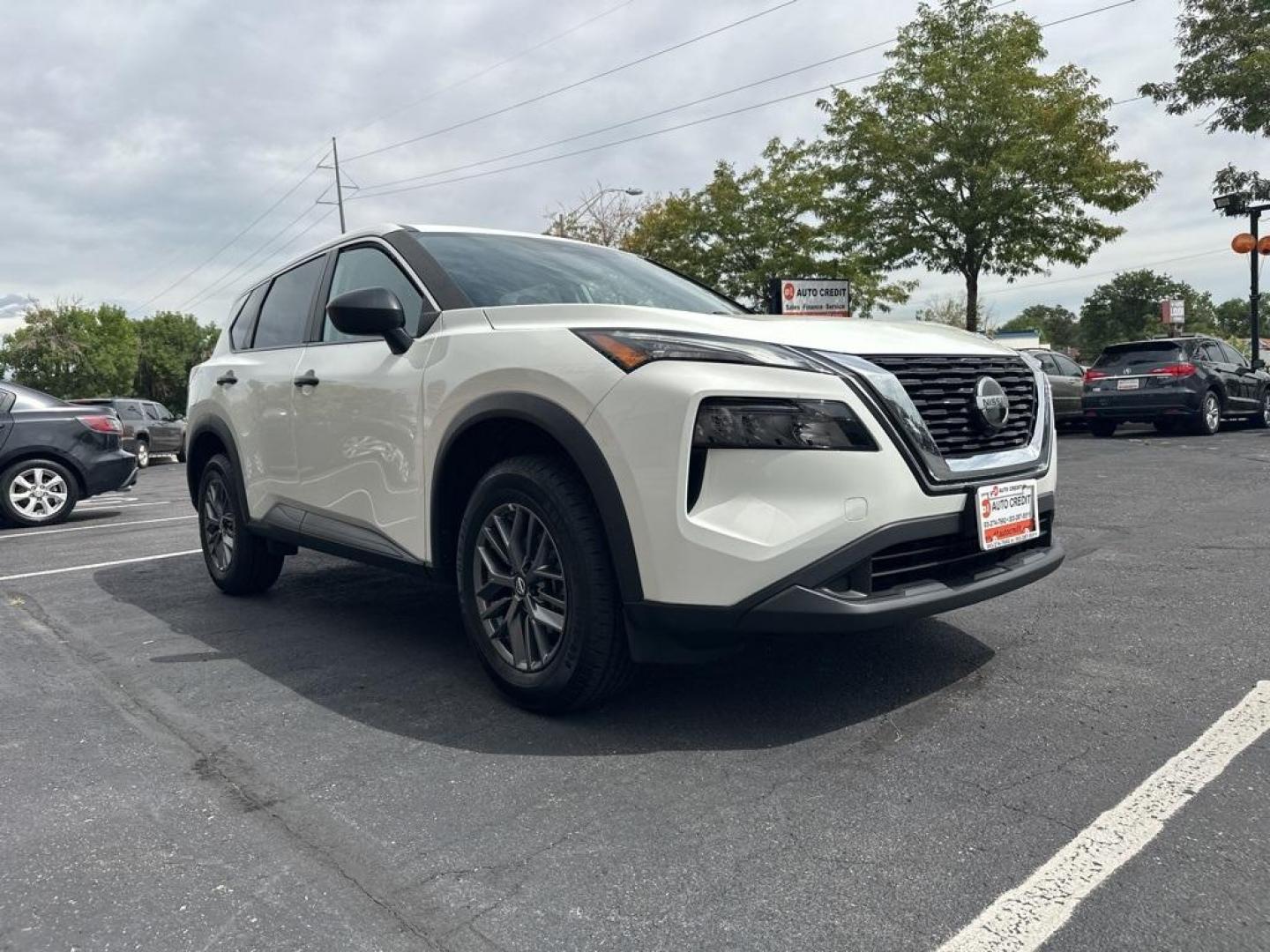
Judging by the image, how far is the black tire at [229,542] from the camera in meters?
5.16

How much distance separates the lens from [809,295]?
18.2m

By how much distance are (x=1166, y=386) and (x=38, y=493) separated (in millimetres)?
14321

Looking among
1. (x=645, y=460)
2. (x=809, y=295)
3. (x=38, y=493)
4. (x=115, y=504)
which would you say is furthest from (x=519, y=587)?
(x=809, y=295)

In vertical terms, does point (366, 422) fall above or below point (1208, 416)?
above

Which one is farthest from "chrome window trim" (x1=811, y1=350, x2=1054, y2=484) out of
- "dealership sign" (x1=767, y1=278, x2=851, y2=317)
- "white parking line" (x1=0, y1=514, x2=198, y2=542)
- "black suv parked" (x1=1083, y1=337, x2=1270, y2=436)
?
"dealership sign" (x1=767, y1=278, x2=851, y2=317)

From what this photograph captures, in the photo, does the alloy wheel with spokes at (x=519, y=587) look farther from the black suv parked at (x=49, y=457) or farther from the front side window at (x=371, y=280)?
the black suv parked at (x=49, y=457)

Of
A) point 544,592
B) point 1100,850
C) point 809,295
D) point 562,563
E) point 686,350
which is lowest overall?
point 1100,850

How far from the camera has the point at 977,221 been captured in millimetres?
19094

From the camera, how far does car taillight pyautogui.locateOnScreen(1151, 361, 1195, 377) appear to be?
1419 centimetres

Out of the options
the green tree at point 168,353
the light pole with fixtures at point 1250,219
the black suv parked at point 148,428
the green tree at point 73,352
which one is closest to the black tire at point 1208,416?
the light pole with fixtures at point 1250,219

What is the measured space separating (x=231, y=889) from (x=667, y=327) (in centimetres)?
185

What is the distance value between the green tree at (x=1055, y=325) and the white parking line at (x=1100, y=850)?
125279 millimetres

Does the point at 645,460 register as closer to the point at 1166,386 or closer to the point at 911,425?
the point at 911,425

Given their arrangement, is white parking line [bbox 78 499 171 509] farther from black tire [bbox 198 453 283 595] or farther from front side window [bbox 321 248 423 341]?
front side window [bbox 321 248 423 341]
